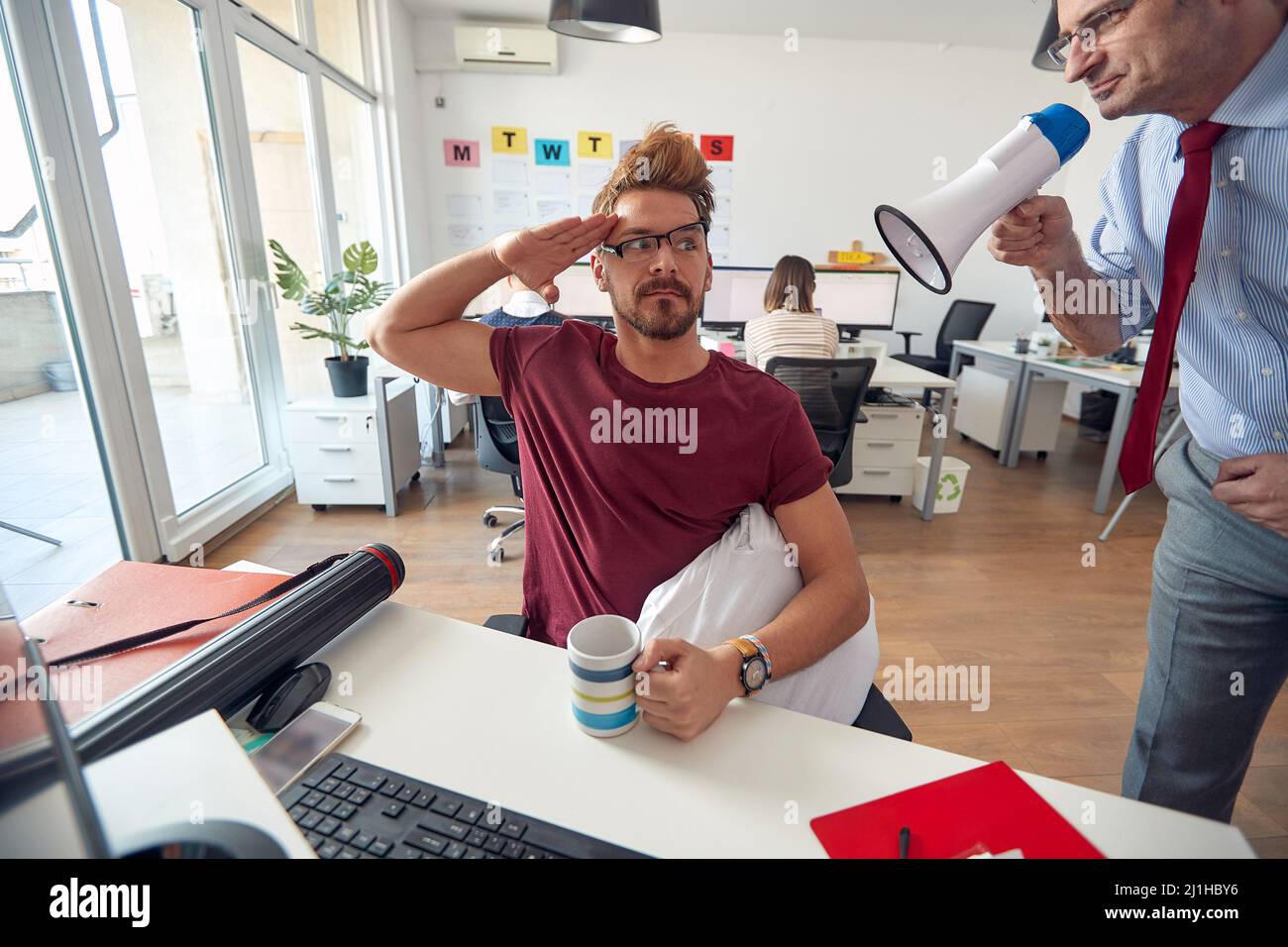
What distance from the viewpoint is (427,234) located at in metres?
5.22

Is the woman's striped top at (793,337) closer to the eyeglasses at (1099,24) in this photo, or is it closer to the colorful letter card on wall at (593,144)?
the eyeglasses at (1099,24)

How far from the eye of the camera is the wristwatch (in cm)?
79

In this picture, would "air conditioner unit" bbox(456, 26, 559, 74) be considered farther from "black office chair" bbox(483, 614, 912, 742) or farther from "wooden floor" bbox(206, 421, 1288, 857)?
"black office chair" bbox(483, 614, 912, 742)

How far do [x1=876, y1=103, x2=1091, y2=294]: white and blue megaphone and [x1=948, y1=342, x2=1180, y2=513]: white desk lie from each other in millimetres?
2783

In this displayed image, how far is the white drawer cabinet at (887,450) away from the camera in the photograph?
3.51 metres

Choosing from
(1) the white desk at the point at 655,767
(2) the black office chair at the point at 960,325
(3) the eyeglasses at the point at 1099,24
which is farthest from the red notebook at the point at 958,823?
(2) the black office chair at the point at 960,325

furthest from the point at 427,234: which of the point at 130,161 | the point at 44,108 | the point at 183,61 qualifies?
the point at 44,108

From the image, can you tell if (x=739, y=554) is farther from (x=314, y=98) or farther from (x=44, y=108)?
(x=314, y=98)

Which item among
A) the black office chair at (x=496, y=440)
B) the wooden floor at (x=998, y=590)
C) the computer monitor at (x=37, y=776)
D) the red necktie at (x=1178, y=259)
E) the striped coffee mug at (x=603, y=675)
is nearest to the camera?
the computer monitor at (x=37, y=776)

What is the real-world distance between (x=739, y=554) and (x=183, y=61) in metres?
3.32

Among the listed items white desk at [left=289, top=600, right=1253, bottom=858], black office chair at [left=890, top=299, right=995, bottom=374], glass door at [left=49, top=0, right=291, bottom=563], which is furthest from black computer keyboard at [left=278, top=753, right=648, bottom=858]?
black office chair at [left=890, top=299, right=995, bottom=374]

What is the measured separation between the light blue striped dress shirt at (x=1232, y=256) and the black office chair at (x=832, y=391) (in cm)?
160

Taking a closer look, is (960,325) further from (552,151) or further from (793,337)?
(552,151)

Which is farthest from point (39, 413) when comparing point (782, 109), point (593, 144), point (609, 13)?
point (782, 109)
